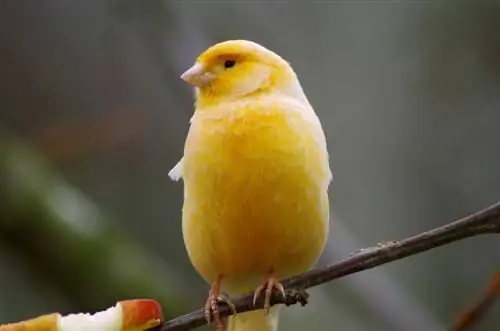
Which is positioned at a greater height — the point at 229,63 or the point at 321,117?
the point at 321,117

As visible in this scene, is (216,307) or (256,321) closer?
(216,307)

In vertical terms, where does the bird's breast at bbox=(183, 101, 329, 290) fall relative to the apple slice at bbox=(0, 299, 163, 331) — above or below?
above

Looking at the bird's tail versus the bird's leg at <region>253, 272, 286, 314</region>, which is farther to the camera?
the bird's tail

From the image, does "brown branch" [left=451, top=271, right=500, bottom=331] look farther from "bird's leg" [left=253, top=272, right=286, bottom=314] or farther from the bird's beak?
the bird's beak

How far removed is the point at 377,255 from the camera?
83 cm

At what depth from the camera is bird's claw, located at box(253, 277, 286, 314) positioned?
0.92 meters

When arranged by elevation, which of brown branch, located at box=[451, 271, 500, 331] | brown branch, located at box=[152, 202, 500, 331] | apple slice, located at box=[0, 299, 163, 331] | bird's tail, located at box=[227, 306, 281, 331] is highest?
bird's tail, located at box=[227, 306, 281, 331]

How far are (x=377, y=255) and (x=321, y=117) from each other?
1843 mm

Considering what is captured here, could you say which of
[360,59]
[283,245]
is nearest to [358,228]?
[360,59]

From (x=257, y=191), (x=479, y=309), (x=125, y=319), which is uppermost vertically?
(x=257, y=191)

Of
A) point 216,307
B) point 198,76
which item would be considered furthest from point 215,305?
point 198,76

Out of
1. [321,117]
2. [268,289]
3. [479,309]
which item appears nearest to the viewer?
[479,309]

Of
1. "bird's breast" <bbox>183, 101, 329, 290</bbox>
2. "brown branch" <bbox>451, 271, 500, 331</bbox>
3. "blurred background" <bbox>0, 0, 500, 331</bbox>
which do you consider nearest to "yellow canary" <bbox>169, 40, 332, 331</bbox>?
"bird's breast" <bbox>183, 101, 329, 290</bbox>

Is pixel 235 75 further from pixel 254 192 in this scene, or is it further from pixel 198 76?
pixel 254 192
